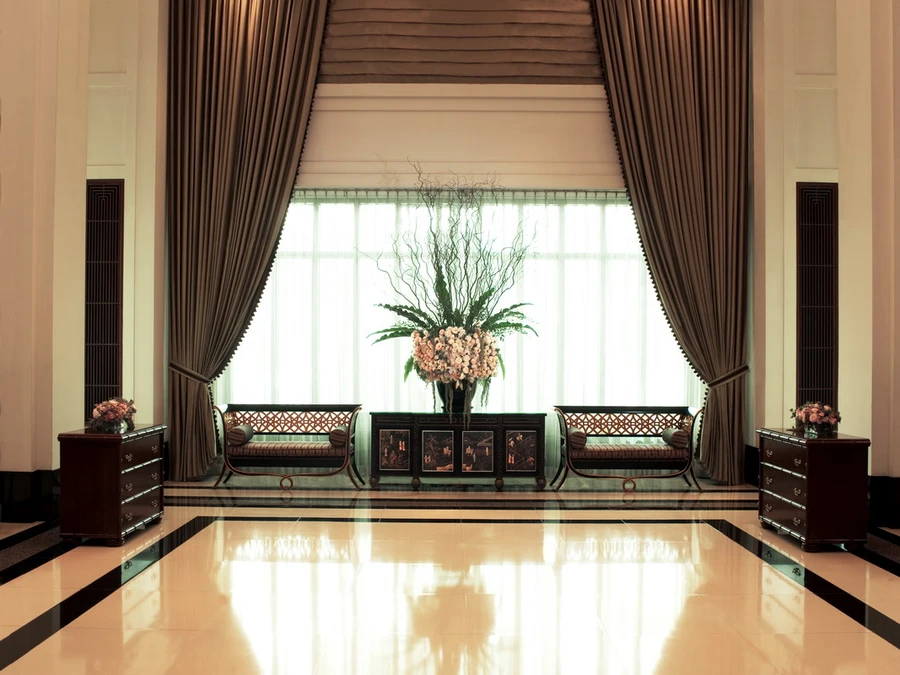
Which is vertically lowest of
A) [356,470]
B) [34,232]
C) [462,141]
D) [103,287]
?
[356,470]

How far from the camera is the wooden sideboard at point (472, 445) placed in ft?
26.8

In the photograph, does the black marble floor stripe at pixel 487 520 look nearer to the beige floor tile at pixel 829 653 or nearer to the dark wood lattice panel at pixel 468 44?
the beige floor tile at pixel 829 653

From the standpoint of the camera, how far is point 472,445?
817cm

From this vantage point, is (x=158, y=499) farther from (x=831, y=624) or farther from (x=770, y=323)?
(x=770, y=323)

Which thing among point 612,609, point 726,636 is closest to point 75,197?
point 612,609

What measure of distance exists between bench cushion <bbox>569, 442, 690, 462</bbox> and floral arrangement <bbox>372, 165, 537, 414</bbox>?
1.16 m

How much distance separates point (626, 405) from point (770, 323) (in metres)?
1.68

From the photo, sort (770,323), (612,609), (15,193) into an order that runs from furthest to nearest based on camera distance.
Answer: (770,323) < (15,193) < (612,609)

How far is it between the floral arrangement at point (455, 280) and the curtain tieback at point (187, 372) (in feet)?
6.27

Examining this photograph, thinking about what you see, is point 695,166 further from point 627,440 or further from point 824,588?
point 824,588

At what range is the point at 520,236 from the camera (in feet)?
29.5

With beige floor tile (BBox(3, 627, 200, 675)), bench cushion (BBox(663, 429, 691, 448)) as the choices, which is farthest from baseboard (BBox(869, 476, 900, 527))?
beige floor tile (BBox(3, 627, 200, 675))

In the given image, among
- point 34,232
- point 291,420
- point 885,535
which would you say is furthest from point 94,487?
point 885,535

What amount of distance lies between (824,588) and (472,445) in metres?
3.89
